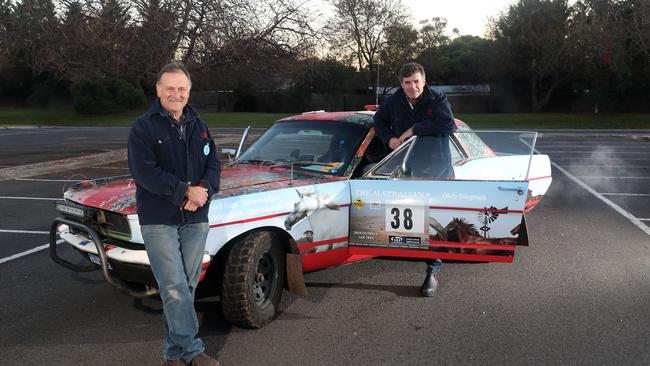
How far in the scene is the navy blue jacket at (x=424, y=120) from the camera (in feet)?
14.6

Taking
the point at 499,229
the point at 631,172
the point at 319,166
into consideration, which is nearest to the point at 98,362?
the point at 319,166

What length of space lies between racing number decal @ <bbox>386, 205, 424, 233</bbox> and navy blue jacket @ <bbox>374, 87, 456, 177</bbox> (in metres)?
0.55

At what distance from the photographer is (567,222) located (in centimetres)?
741

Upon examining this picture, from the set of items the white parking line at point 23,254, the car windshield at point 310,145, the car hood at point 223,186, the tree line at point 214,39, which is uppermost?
the tree line at point 214,39

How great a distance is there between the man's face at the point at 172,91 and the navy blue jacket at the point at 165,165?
0.04 metres

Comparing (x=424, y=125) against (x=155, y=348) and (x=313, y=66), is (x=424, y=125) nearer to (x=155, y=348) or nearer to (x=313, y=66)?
(x=155, y=348)

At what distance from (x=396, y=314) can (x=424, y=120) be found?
160cm

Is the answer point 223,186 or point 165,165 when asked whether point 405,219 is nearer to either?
point 223,186

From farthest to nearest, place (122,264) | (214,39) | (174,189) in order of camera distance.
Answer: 1. (214,39)
2. (122,264)
3. (174,189)

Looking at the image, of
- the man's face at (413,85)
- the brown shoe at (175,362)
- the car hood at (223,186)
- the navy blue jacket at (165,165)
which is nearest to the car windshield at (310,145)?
the car hood at (223,186)

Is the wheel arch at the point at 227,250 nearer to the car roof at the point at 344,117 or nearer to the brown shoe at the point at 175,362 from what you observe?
the brown shoe at the point at 175,362

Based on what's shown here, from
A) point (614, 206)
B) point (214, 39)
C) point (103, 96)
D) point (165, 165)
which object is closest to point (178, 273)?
point (165, 165)

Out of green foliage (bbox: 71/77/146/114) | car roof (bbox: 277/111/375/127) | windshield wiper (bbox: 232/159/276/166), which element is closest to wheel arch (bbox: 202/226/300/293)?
windshield wiper (bbox: 232/159/276/166)

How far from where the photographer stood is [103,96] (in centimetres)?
4206
